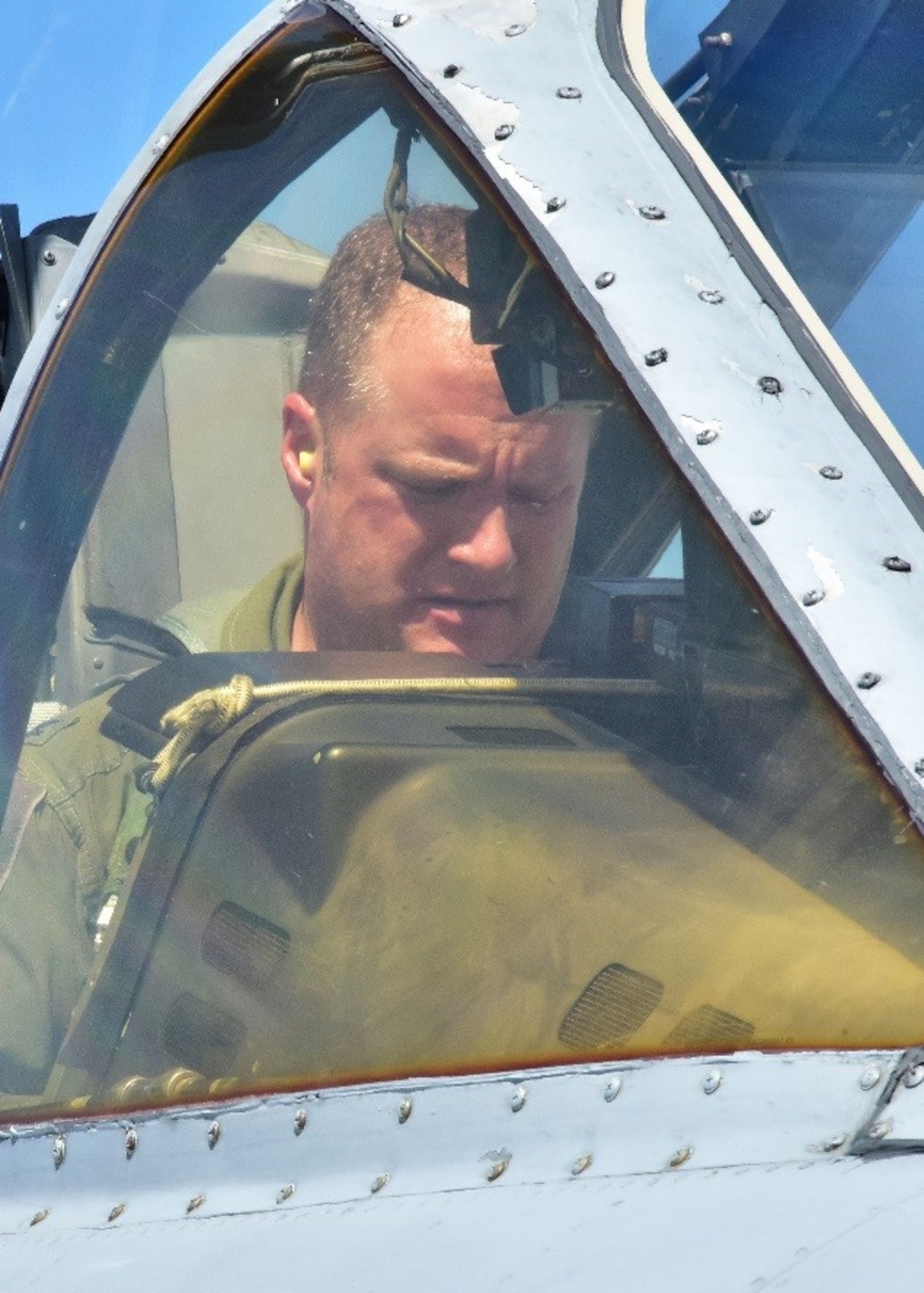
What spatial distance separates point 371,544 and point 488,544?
0.52ft

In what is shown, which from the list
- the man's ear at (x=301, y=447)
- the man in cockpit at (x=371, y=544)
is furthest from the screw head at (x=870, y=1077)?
the man's ear at (x=301, y=447)

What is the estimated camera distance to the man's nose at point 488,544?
135 cm

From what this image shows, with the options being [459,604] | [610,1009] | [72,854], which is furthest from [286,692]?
[610,1009]

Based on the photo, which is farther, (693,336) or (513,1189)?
(693,336)

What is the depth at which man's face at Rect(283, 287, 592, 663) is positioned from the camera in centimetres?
133

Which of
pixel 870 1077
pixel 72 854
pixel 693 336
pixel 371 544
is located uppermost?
pixel 693 336

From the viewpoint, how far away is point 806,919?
108 centimetres

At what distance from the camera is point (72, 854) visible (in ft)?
5.42

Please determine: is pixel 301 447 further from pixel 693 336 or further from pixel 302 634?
pixel 693 336

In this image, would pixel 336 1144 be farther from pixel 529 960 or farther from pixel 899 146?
pixel 899 146

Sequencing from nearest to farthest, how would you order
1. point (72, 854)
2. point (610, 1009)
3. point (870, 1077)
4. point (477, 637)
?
point (870, 1077), point (610, 1009), point (477, 637), point (72, 854)

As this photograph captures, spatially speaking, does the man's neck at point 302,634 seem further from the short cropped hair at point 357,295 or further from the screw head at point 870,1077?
the screw head at point 870,1077

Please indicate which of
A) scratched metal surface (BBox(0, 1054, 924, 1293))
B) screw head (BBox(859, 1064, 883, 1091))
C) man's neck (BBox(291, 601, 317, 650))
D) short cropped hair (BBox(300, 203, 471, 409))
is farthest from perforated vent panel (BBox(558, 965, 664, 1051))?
short cropped hair (BBox(300, 203, 471, 409))

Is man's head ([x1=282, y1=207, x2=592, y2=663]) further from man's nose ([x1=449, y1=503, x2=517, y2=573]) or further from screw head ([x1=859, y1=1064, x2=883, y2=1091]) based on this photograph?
screw head ([x1=859, y1=1064, x2=883, y2=1091])
